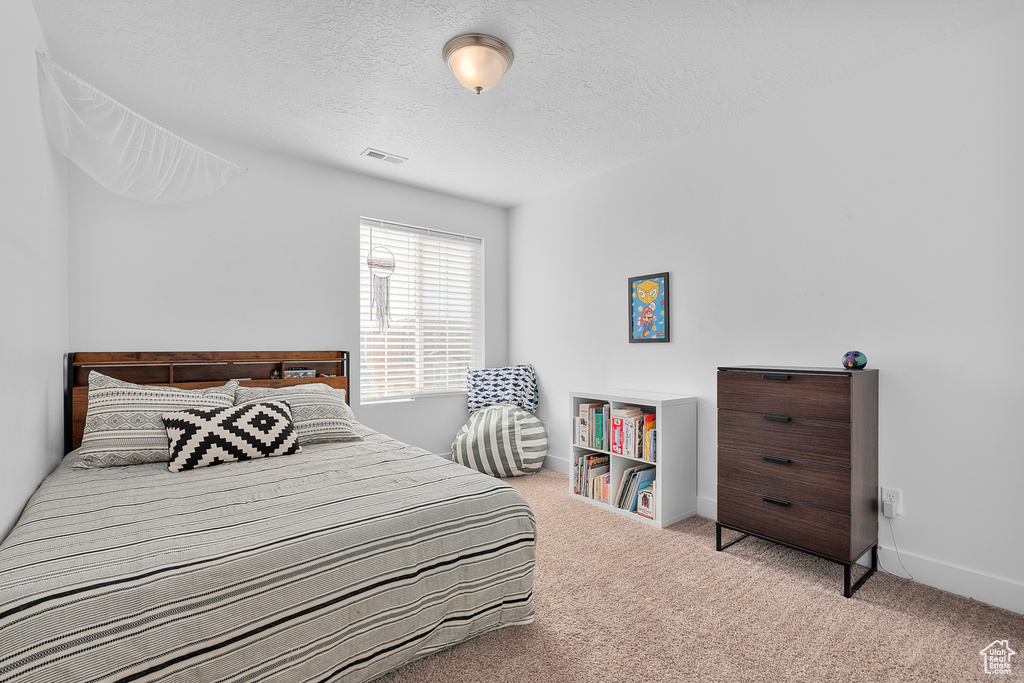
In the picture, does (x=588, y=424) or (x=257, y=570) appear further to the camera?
(x=588, y=424)

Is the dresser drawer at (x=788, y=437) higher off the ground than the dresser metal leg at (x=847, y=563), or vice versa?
the dresser drawer at (x=788, y=437)

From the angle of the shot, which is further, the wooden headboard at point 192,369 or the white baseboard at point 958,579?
the wooden headboard at point 192,369

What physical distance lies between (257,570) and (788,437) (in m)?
2.32

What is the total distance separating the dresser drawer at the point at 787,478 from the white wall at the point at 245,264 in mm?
2557

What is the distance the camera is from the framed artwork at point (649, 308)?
343cm

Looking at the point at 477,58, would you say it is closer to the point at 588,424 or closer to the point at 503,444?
the point at 588,424

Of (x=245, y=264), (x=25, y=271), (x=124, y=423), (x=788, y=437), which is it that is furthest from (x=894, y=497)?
(x=245, y=264)

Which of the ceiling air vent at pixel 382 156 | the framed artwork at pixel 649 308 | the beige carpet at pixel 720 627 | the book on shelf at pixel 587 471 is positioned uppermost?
the ceiling air vent at pixel 382 156

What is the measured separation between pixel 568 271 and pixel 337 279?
190 cm

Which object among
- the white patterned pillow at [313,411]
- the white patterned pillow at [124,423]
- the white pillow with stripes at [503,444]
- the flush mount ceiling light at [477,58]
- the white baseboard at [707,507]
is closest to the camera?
the flush mount ceiling light at [477,58]

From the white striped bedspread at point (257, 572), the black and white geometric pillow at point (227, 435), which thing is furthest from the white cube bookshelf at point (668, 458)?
the black and white geometric pillow at point (227, 435)

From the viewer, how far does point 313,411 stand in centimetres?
280

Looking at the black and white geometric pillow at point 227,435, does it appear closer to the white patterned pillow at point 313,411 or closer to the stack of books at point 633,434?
the white patterned pillow at point 313,411

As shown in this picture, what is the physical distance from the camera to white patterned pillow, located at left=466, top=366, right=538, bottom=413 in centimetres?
446
